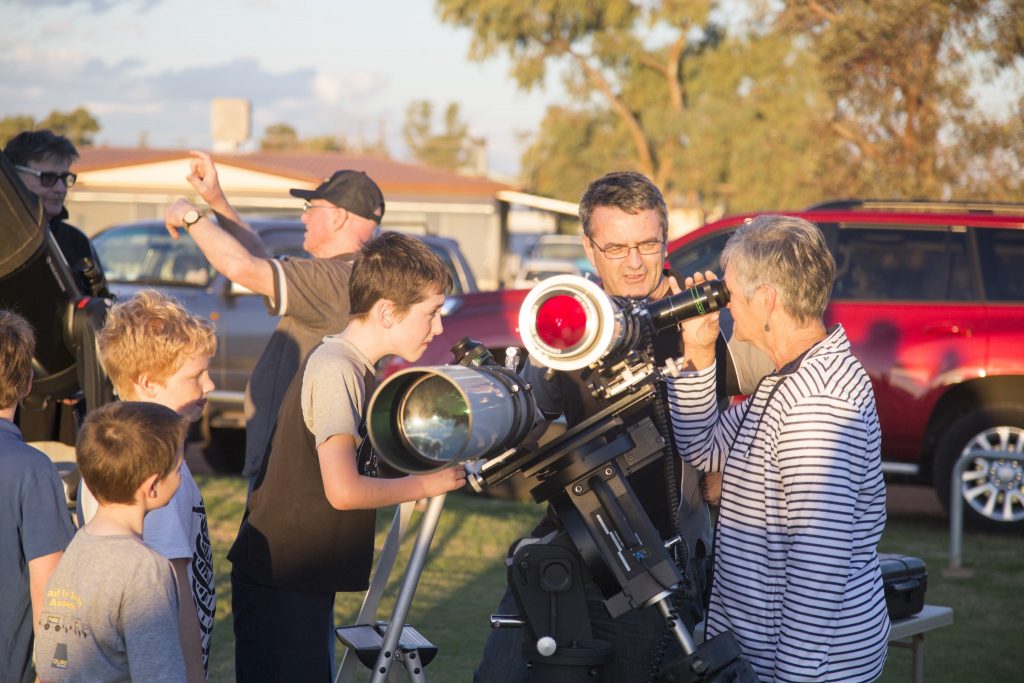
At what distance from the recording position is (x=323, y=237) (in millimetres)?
5438

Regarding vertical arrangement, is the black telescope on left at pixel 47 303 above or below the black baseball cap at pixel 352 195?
below

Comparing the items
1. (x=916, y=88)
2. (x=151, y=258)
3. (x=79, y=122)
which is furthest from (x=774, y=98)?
(x=79, y=122)

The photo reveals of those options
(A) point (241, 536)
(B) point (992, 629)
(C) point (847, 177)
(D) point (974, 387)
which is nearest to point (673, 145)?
(C) point (847, 177)

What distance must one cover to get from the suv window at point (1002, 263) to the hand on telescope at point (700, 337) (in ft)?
20.8

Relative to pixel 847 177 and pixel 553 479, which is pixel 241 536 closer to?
pixel 553 479

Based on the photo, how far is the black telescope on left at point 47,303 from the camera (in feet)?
15.2

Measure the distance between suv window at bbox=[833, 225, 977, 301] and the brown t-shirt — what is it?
4832mm

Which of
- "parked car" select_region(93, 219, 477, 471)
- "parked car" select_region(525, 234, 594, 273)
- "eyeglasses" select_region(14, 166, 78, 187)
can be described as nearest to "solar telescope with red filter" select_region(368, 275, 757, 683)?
"eyeglasses" select_region(14, 166, 78, 187)

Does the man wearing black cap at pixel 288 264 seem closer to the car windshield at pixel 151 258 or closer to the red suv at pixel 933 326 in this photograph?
the red suv at pixel 933 326

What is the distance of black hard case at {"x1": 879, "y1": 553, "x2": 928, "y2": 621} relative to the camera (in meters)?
4.14

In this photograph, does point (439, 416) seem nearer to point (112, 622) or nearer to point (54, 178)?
point (112, 622)

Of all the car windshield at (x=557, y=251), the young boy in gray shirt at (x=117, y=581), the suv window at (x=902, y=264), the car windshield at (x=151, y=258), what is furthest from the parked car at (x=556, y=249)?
the young boy in gray shirt at (x=117, y=581)

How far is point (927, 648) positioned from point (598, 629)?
365 centimetres

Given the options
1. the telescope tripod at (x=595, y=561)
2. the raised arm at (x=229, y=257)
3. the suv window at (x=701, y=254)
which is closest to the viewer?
the telescope tripod at (x=595, y=561)
